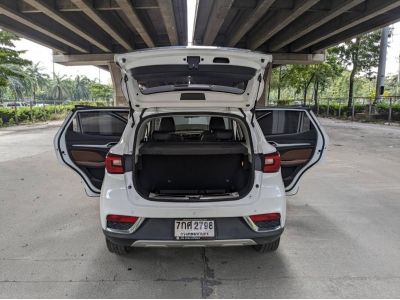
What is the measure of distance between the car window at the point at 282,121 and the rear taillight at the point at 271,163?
147cm

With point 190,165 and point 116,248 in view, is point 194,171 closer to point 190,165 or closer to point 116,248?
point 190,165

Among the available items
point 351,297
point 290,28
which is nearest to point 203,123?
point 351,297

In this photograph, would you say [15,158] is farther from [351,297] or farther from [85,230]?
[351,297]

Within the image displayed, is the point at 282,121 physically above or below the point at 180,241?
above

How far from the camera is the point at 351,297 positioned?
240cm

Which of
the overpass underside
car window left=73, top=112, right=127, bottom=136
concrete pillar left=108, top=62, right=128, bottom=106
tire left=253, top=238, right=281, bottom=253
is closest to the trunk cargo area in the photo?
tire left=253, top=238, right=281, bottom=253

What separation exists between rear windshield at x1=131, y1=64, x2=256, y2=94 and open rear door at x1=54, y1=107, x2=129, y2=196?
1.12 meters

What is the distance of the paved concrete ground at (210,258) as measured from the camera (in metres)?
2.51

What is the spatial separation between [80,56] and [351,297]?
18120mm

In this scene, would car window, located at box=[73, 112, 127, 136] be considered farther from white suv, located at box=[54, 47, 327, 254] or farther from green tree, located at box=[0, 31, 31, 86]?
green tree, located at box=[0, 31, 31, 86]

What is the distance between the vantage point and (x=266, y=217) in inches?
101

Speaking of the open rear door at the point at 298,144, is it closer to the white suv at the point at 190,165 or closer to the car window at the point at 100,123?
the white suv at the point at 190,165

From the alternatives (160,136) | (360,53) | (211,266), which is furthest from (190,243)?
(360,53)

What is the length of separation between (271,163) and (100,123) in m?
2.53
